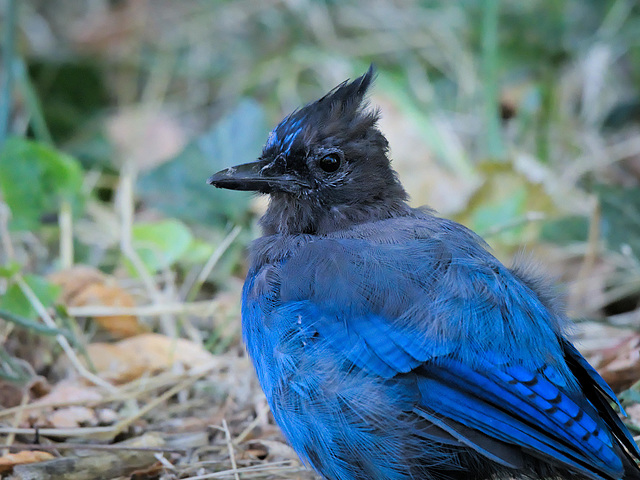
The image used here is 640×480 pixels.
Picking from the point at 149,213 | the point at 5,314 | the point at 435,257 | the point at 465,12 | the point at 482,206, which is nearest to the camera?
the point at 435,257

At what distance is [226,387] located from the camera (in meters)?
2.82

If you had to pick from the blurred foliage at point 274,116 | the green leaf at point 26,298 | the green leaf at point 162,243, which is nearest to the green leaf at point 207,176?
the blurred foliage at point 274,116

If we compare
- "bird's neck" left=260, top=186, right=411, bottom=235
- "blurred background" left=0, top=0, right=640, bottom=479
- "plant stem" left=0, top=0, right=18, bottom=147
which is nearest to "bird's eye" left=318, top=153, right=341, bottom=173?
"bird's neck" left=260, top=186, right=411, bottom=235

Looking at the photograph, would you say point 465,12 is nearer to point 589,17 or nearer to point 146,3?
point 589,17

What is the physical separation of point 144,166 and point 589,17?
285cm

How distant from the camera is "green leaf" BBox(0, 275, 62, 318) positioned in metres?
2.77

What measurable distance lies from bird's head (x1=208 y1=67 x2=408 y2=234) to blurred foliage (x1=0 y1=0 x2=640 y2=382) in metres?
0.71

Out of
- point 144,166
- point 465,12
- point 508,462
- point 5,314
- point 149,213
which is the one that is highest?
point 465,12

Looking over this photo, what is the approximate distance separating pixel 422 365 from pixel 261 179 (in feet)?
2.69

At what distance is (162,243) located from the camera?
11.1ft

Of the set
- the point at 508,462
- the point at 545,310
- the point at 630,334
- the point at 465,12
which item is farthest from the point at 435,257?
the point at 465,12

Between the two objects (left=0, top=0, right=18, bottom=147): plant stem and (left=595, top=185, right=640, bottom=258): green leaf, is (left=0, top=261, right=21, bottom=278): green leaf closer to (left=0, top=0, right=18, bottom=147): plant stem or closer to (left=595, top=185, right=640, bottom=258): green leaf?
(left=0, top=0, right=18, bottom=147): plant stem

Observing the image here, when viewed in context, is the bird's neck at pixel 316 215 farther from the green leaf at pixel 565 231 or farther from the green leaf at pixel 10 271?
the green leaf at pixel 565 231

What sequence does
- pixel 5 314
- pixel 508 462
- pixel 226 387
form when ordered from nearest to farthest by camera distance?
pixel 508 462
pixel 5 314
pixel 226 387
